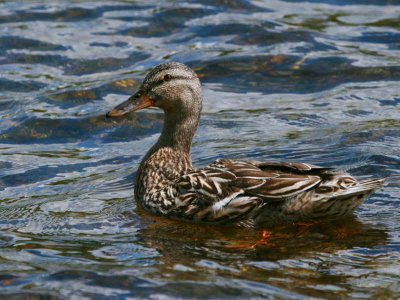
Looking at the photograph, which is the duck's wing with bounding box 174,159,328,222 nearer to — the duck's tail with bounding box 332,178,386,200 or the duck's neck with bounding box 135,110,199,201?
the duck's tail with bounding box 332,178,386,200

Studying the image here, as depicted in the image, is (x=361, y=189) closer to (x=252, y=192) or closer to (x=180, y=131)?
(x=252, y=192)

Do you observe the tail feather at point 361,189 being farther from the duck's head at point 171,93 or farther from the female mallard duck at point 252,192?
the duck's head at point 171,93

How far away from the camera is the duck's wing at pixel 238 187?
9.23 meters

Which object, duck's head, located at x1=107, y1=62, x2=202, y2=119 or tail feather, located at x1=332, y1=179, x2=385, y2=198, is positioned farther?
duck's head, located at x1=107, y1=62, x2=202, y2=119

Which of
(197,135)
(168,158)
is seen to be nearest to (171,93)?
(168,158)

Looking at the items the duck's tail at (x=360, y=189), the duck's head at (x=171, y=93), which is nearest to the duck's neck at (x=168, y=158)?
the duck's head at (x=171, y=93)

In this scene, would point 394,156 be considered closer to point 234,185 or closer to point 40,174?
point 234,185

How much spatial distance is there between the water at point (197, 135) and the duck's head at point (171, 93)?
1061 millimetres

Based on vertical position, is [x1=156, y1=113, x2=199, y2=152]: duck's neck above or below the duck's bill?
below

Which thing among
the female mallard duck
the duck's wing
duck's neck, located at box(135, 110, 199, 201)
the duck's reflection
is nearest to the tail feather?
the female mallard duck

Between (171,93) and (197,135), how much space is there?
2318 millimetres

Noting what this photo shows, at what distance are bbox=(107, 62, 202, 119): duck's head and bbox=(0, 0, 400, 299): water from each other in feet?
3.48

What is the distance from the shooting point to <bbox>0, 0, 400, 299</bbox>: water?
8234 millimetres

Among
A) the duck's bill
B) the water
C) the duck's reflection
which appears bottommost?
the duck's reflection
